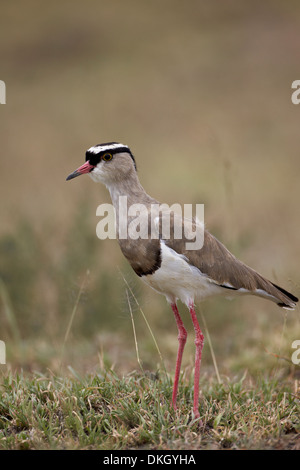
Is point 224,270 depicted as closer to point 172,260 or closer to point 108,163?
point 172,260

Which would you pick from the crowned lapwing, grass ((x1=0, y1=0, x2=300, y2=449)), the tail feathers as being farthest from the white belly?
the tail feathers

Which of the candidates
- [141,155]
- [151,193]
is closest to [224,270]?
[151,193]

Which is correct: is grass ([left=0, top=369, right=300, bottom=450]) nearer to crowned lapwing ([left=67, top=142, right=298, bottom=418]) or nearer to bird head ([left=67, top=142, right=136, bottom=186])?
crowned lapwing ([left=67, top=142, right=298, bottom=418])

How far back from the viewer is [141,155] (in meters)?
15.7

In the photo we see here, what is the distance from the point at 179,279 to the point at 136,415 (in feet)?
2.98

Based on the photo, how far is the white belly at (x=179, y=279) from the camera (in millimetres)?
4176

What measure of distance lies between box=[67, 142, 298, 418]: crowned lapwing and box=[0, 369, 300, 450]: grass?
22 centimetres

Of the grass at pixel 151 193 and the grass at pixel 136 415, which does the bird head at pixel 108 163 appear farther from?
the grass at pixel 136 415

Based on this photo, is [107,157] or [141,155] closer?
[107,157]

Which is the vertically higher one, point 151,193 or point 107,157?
point 107,157

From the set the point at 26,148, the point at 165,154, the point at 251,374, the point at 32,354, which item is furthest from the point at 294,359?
the point at 26,148

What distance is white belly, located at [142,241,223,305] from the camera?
4.18m

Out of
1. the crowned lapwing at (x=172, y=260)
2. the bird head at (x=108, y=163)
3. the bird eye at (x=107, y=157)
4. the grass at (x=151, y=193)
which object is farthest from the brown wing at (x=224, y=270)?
the bird eye at (x=107, y=157)
